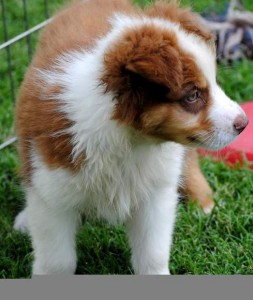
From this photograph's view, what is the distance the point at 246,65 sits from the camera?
583 cm

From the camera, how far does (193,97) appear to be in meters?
2.95

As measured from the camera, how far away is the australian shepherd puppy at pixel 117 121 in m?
2.90

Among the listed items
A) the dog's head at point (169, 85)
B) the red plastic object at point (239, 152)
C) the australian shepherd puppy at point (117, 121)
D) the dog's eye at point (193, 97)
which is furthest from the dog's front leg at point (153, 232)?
the red plastic object at point (239, 152)

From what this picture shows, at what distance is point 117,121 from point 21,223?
1.48 meters

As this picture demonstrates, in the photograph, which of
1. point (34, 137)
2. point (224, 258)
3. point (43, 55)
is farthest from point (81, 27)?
point (224, 258)

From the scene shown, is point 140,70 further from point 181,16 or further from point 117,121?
point 181,16

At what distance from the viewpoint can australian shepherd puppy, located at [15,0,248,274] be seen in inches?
114

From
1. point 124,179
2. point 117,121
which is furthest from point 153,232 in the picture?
point 117,121

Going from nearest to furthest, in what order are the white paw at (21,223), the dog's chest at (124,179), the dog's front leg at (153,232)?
the dog's chest at (124,179)
the dog's front leg at (153,232)
the white paw at (21,223)

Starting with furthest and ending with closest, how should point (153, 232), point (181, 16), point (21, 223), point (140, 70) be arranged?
1. point (21, 223)
2. point (153, 232)
3. point (181, 16)
4. point (140, 70)

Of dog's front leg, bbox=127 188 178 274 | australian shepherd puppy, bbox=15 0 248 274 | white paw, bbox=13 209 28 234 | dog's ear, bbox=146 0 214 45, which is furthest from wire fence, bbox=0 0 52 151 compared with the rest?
dog's ear, bbox=146 0 214 45

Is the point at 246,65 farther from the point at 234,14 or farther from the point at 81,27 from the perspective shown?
the point at 81,27

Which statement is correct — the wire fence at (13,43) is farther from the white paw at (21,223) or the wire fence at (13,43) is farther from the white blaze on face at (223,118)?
the white blaze on face at (223,118)

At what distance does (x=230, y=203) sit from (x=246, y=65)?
176 cm
